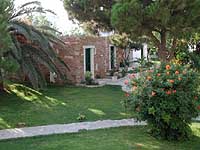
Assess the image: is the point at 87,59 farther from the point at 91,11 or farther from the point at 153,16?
the point at 153,16

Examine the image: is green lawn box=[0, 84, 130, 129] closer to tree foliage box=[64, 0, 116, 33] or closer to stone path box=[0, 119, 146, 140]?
stone path box=[0, 119, 146, 140]

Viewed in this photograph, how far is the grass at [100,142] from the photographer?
7.70 m

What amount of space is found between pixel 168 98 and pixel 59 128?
3.22m

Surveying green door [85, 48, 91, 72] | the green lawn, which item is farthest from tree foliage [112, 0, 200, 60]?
green door [85, 48, 91, 72]

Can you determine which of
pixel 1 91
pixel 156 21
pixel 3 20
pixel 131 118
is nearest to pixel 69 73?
pixel 1 91

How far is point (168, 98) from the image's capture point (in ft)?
26.0

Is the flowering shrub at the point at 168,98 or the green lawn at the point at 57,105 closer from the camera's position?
the flowering shrub at the point at 168,98

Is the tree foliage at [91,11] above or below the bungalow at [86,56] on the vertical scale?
above

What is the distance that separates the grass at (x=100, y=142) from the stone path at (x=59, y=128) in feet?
1.30

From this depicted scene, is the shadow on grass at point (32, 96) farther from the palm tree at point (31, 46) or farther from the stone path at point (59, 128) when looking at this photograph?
the stone path at point (59, 128)

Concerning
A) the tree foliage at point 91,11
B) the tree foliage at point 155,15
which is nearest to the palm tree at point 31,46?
the tree foliage at point 91,11

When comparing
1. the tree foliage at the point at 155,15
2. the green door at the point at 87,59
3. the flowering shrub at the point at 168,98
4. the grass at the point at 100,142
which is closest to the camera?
the grass at the point at 100,142

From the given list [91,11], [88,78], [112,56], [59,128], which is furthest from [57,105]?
[112,56]

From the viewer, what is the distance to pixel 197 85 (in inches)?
320
